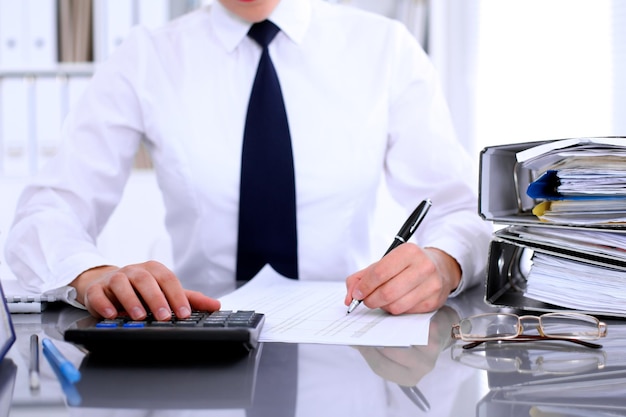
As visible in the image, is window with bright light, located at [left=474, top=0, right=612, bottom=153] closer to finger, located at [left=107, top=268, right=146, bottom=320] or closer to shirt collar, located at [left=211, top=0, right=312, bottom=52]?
shirt collar, located at [left=211, top=0, right=312, bottom=52]

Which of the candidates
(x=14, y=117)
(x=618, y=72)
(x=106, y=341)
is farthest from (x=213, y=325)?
(x=14, y=117)

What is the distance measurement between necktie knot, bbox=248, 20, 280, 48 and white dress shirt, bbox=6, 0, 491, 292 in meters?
0.03

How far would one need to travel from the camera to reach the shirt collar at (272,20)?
1298 mm

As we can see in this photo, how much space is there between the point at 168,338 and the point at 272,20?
877 mm

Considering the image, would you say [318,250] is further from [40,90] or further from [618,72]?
[40,90]

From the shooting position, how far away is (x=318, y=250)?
1305 millimetres

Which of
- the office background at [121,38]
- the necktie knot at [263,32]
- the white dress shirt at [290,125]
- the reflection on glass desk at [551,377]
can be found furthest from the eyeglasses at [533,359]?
the office background at [121,38]

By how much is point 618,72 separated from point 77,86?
1811mm

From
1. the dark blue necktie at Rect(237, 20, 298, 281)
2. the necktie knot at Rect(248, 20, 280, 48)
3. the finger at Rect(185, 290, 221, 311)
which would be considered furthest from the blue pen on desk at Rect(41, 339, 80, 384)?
the necktie knot at Rect(248, 20, 280, 48)

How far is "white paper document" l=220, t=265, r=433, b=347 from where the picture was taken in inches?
25.4

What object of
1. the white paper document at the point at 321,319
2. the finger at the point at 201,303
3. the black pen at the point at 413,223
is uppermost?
the black pen at the point at 413,223

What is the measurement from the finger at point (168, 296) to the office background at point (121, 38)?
1534mm

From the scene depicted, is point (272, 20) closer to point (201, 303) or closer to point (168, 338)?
point (201, 303)

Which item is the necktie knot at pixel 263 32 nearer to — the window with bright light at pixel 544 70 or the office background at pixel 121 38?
the window with bright light at pixel 544 70
